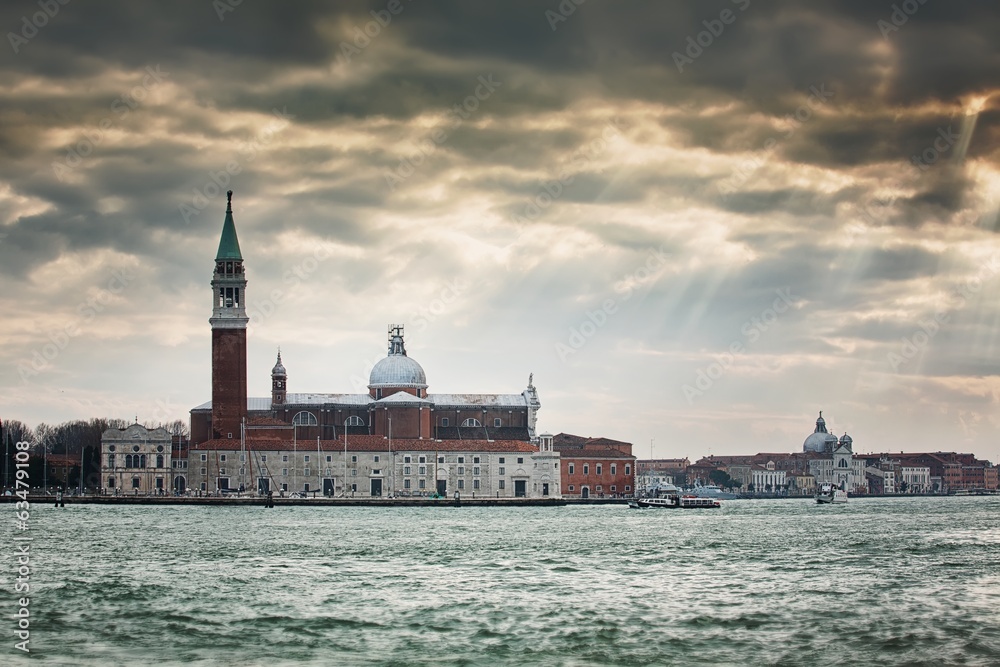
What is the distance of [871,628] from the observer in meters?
28.4

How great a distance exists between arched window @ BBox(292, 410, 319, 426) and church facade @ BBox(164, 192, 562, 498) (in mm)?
104

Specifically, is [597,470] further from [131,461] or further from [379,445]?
[131,461]

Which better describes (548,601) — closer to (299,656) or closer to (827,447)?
(299,656)

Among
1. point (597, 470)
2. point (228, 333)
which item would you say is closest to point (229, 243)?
point (228, 333)

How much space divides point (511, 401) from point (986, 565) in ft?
257

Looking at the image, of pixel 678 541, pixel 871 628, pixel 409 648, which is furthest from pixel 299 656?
pixel 678 541

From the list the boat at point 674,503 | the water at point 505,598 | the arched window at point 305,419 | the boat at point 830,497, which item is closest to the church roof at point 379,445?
the arched window at point 305,419

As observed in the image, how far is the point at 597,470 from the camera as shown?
4530 inches

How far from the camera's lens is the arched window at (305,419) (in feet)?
368

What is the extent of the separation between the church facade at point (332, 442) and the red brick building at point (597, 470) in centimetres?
347

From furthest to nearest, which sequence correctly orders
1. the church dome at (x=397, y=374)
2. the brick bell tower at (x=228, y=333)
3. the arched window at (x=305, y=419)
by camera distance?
the church dome at (x=397, y=374)
the arched window at (x=305, y=419)
the brick bell tower at (x=228, y=333)

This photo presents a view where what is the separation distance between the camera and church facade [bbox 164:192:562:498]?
102438mm

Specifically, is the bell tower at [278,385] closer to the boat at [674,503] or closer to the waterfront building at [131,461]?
the waterfront building at [131,461]

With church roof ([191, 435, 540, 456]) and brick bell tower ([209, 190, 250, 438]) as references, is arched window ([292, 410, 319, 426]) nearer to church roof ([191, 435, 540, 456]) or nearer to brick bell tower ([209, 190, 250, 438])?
church roof ([191, 435, 540, 456])
